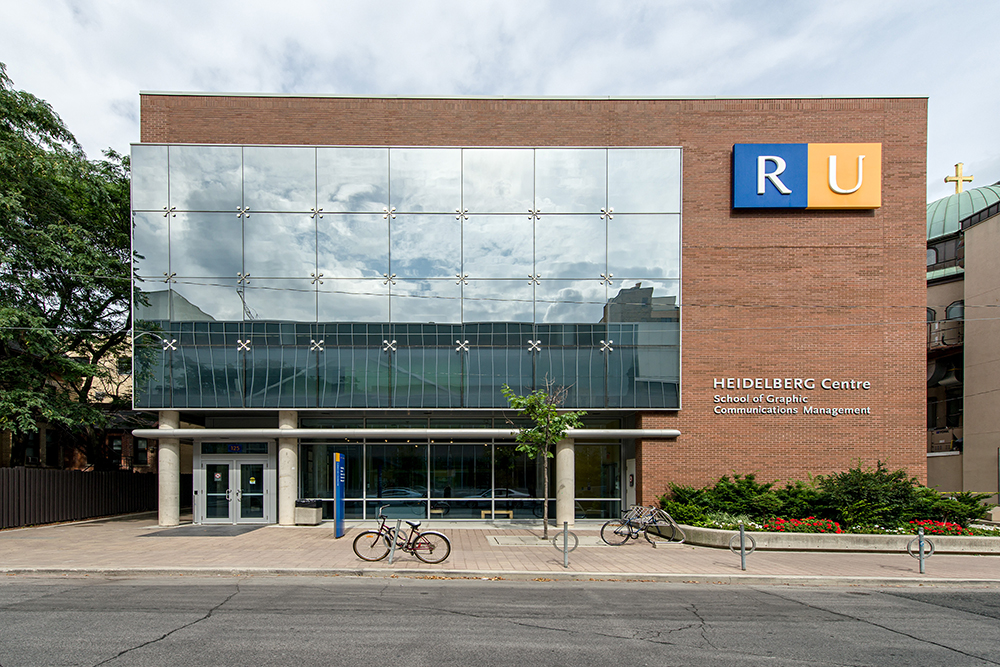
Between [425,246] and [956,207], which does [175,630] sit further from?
[956,207]

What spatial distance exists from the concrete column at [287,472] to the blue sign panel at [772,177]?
1588cm

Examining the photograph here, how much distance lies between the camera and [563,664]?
733cm

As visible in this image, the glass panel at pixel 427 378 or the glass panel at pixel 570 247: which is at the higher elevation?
the glass panel at pixel 570 247

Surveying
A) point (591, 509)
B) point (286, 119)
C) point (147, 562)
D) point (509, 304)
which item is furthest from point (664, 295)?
point (147, 562)

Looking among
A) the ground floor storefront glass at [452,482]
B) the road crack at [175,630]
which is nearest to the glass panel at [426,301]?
the ground floor storefront glass at [452,482]

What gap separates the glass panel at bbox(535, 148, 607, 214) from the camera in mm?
20422

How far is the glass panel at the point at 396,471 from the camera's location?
70.4 feet

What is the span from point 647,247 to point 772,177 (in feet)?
14.7

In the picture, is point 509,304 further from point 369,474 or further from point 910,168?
point 910,168

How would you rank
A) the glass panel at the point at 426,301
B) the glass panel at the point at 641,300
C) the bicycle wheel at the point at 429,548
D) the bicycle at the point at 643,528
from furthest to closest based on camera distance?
the glass panel at the point at 641,300 → the glass panel at the point at 426,301 → the bicycle at the point at 643,528 → the bicycle wheel at the point at 429,548

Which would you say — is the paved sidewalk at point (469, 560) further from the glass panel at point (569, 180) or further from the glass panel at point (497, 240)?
the glass panel at point (569, 180)

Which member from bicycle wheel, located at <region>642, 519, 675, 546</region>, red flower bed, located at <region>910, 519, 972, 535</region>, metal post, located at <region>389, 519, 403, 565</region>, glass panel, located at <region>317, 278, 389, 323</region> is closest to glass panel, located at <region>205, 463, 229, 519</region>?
glass panel, located at <region>317, 278, 389, 323</region>

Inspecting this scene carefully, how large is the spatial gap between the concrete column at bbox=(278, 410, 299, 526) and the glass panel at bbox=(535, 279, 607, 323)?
8683 mm

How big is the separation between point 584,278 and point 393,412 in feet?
25.0
